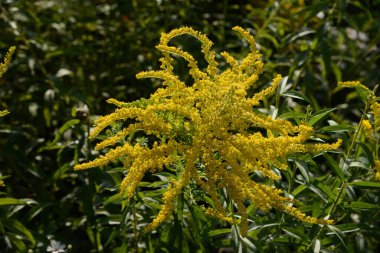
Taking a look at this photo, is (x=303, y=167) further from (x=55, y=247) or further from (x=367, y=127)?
(x=55, y=247)

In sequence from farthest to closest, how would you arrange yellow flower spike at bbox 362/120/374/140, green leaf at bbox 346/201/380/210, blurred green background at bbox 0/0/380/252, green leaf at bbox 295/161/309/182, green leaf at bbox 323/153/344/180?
1. blurred green background at bbox 0/0/380/252
2. green leaf at bbox 346/201/380/210
3. green leaf at bbox 323/153/344/180
4. green leaf at bbox 295/161/309/182
5. yellow flower spike at bbox 362/120/374/140

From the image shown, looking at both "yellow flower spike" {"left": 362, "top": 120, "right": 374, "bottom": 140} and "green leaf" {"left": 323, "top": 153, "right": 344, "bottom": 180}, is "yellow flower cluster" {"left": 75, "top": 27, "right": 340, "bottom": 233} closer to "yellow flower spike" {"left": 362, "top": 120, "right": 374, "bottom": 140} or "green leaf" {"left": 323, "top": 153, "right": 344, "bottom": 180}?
"yellow flower spike" {"left": 362, "top": 120, "right": 374, "bottom": 140}

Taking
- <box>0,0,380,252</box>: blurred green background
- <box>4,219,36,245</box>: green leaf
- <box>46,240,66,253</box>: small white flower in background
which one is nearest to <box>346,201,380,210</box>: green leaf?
<box>0,0,380,252</box>: blurred green background

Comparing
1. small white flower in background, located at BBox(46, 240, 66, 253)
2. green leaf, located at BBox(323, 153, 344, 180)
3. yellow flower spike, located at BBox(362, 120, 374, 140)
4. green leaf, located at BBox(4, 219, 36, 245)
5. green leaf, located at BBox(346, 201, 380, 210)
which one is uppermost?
yellow flower spike, located at BBox(362, 120, 374, 140)

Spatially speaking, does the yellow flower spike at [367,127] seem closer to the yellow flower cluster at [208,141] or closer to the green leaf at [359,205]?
the yellow flower cluster at [208,141]

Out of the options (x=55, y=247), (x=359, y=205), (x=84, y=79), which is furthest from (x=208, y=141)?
(x=84, y=79)

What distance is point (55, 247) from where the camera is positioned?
4496 mm

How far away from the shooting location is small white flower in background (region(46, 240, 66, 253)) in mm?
4473

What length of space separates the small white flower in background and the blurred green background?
0.02 meters

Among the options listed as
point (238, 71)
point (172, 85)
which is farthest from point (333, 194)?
point (172, 85)

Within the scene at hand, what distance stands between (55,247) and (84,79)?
8.99 feet

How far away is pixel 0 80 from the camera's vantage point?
271 inches

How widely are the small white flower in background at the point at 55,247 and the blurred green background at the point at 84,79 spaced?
0.02 meters

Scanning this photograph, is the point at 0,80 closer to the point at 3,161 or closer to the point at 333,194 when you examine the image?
the point at 3,161
